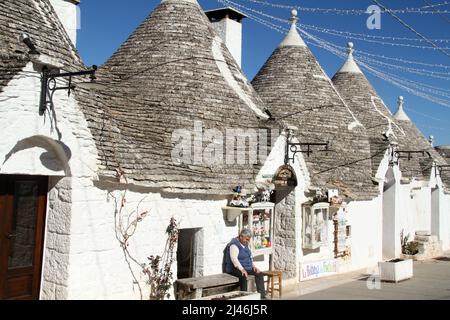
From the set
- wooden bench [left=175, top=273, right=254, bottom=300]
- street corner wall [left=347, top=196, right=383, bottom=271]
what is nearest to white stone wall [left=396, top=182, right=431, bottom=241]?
street corner wall [left=347, top=196, right=383, bottom=271]

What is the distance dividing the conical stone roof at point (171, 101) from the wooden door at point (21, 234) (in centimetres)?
105

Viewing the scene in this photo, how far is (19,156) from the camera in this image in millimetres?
6102

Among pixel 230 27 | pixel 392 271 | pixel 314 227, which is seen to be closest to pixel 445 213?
pixel 392 271

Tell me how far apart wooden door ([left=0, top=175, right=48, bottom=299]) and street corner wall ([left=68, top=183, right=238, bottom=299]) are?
55 cm

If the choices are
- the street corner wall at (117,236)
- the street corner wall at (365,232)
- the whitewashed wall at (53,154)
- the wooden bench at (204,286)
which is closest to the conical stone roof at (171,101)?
the street corner wall at (117,236)

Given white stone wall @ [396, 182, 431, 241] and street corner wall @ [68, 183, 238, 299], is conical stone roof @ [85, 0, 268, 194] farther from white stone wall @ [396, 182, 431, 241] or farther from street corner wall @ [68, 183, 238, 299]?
white stone wall @ [396, 182, 431, 241]

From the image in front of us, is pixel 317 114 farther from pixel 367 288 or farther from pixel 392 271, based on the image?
pixel 367 288

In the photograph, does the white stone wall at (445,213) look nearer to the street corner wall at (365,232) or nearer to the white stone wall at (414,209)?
the white stone wall at (414,209)

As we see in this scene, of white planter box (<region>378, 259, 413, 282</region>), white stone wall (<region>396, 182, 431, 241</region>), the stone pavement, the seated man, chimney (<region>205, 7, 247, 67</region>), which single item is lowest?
the stone pavement

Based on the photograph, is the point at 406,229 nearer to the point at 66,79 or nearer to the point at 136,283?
the point at 136,283

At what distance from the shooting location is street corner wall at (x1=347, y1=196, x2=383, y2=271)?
1348cm

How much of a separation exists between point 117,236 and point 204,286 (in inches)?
63.9

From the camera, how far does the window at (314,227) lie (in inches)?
435
